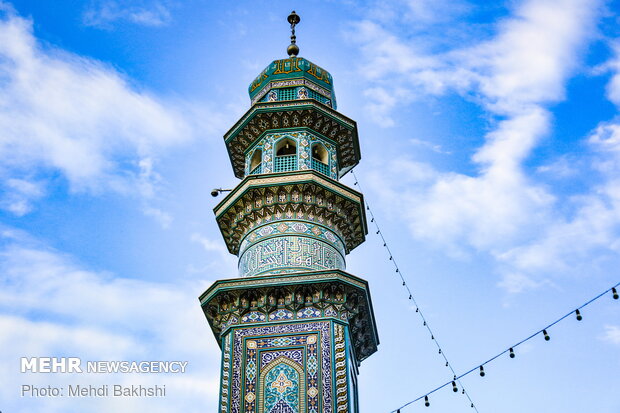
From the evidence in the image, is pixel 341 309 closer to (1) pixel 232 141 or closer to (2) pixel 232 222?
(2) pixel 232 222

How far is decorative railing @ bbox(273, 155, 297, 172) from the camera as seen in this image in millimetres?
17672

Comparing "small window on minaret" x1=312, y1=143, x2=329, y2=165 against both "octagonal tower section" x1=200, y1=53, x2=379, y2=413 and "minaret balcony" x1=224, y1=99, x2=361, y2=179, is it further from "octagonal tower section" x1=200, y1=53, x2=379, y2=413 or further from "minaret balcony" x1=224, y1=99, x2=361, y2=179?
"minaret balcony" x1=224, y1=99, x2=361, y2=179

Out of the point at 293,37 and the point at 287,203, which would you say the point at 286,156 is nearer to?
the point at 287,203

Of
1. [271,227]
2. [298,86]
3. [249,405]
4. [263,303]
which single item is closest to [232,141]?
[298,86]

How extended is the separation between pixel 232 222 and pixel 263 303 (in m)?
2.80

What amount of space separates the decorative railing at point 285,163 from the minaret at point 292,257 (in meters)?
0.03

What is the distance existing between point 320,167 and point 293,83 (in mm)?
2466

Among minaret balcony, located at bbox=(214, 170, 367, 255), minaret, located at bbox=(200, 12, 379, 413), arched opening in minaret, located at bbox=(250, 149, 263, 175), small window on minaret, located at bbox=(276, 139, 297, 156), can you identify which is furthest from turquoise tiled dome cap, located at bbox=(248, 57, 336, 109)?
minaret balcony, located at bbox=(214, 170, 367, 255)

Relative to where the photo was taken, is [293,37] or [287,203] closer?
[287,203]

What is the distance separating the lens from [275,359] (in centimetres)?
1441

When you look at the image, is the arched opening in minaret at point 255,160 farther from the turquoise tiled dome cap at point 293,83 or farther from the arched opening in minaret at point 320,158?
the turquoise tiled dome cap at point 293,83

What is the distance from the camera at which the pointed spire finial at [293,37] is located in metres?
20.7

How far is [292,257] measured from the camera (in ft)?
52.0

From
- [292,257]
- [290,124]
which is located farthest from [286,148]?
[292,257]
